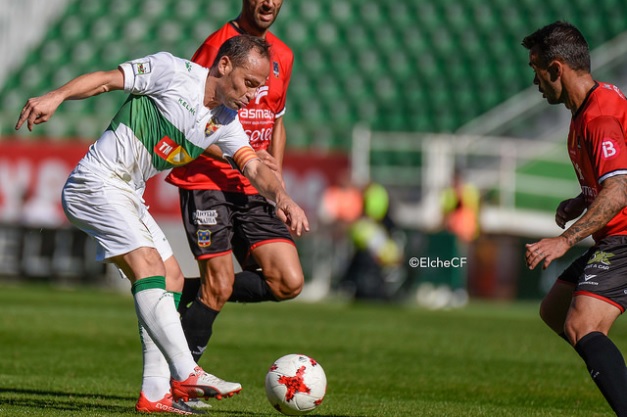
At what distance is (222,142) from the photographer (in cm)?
619

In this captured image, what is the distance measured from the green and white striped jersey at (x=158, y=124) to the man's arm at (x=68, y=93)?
213 millimetres

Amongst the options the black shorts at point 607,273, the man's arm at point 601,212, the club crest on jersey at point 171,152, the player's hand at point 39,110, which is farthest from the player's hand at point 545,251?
the player's hand at point 39,110

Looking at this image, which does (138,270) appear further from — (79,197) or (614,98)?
(614,98)

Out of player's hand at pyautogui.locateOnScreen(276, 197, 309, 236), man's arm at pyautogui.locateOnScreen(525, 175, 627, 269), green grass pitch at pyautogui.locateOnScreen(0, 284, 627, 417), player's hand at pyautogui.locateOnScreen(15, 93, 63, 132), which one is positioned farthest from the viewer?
green grass pitch at pyautogui.locateOnScreen(0, 284, 627, 417)

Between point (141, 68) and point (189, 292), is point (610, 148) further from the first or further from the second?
point (189, 292)

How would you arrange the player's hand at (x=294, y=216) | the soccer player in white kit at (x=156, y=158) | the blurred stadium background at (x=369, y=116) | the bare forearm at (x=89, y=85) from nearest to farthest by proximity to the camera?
the bare forearm at (x=89, y=85) < the player's hand at (x=294, y=216) < the soccer player in white kit at (x=156, y=158) < the blurred stadium background at (x=369, y=116)

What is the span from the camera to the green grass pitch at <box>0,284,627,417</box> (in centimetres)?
666

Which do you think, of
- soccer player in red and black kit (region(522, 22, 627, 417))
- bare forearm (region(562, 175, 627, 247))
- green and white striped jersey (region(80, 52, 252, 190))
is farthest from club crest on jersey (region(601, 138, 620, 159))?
green and white striped jersey (region(80, 52, 252, 190))

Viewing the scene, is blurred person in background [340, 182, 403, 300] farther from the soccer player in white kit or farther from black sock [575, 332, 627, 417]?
black sock [575, 332, 627, 417]

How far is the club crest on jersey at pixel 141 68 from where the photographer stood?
582 centimetres

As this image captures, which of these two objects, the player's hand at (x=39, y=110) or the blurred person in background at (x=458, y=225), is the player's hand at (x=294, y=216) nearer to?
the player's hand at (x=39, y=110)

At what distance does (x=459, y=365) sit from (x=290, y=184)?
32.6 feet

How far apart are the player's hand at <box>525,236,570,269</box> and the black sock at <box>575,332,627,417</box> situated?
1.59ft

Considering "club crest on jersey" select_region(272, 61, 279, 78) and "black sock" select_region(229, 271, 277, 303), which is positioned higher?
"club crest on jersey" select_region(272, 61, 279, 78)
